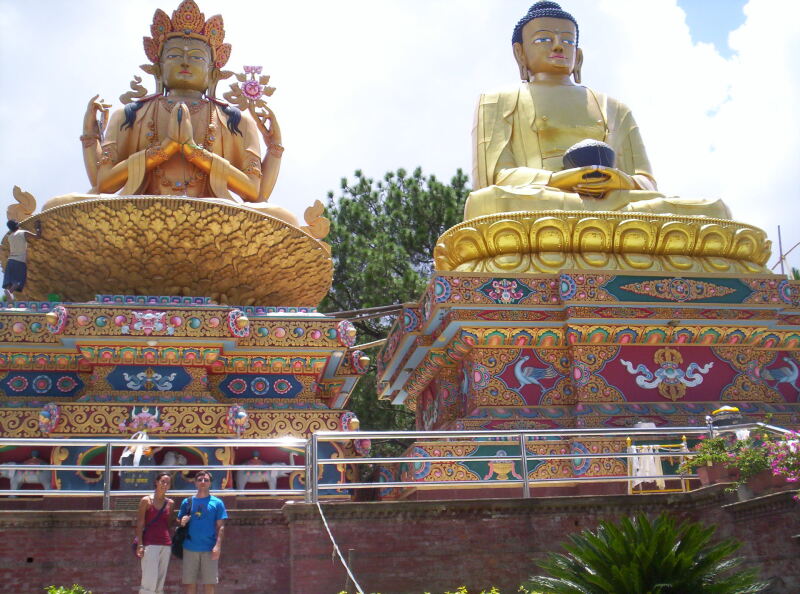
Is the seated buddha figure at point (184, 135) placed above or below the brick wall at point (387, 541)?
above

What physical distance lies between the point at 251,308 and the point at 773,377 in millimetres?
6899

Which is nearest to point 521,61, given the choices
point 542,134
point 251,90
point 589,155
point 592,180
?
point 542,134

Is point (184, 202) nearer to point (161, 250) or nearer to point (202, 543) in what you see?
point (161, 250)

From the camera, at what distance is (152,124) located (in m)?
14.2

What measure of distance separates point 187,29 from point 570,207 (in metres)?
6.30

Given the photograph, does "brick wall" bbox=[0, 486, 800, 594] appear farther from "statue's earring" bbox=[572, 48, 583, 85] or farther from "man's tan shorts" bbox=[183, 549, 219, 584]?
"statue's earring" bbox=[572, 48, 583, 85]

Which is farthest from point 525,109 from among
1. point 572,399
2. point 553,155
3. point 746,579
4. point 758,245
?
point 746,579

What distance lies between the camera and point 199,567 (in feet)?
22.7

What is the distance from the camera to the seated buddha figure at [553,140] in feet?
45.8

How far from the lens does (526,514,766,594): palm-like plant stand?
6.03m

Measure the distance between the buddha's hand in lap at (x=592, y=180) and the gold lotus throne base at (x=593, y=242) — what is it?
0.94m

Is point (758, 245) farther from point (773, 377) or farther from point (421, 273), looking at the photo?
point (421, 273)

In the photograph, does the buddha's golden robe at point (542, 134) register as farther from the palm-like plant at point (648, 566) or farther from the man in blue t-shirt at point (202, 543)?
the palm-like plant at point (648, 566)

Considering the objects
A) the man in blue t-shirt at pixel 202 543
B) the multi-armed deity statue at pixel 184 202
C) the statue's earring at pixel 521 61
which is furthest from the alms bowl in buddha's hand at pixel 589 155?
the man in blue t-shirt at pixel 202 543
